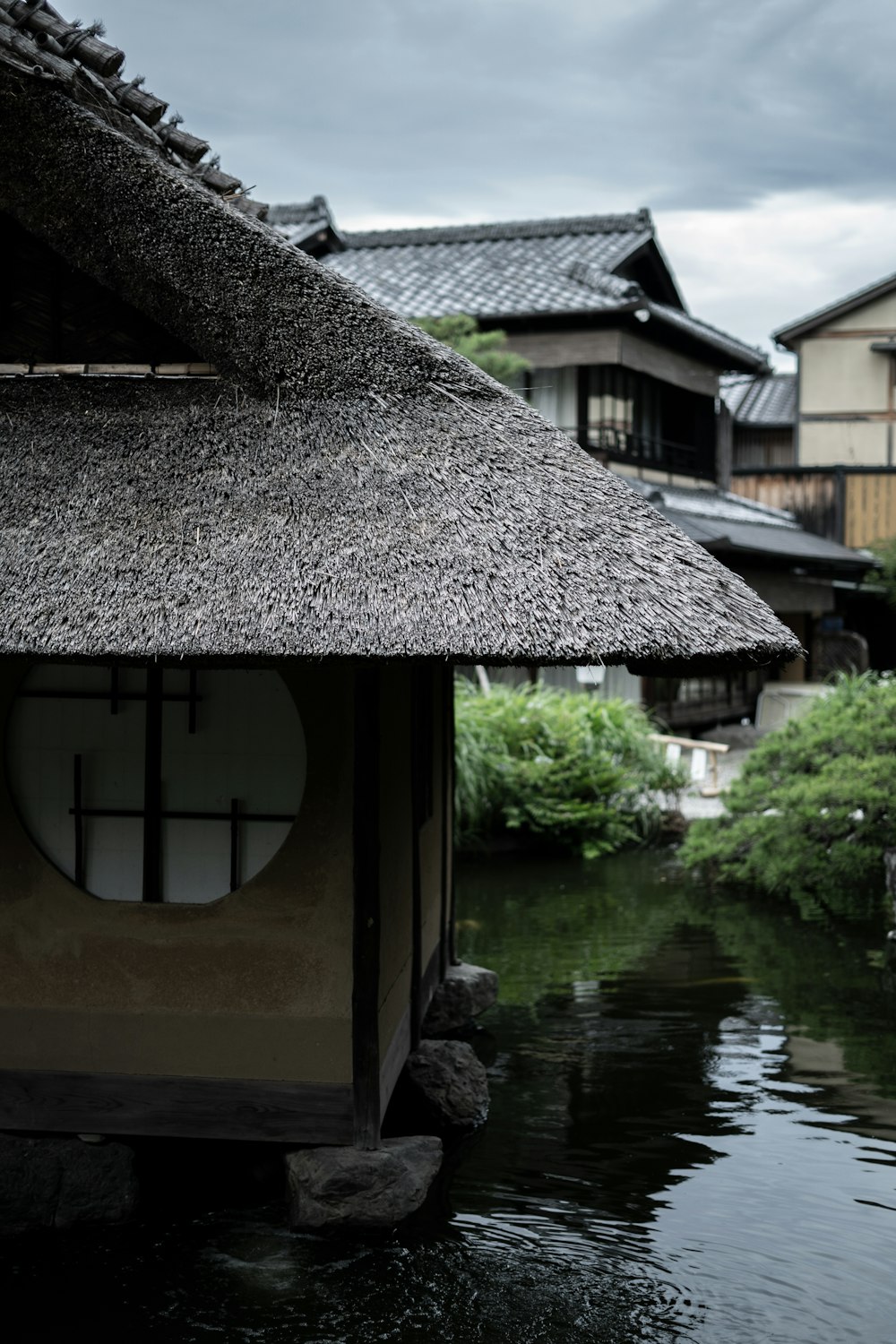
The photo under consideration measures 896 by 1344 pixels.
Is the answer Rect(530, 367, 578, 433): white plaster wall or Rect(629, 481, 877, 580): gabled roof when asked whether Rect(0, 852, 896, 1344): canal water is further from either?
A: Rect(530, 367, 578, 433): white plaster wall

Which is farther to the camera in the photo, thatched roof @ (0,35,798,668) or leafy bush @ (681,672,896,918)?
leafy bush @ (681,672,896,918)

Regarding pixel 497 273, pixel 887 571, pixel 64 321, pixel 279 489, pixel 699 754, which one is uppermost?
pixel 497 273

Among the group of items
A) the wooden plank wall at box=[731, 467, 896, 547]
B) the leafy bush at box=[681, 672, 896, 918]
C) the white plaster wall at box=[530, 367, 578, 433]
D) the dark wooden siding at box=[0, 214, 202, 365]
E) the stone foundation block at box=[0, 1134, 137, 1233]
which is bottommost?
the stone foundation block at box=[0, 1134, 137, 1233]

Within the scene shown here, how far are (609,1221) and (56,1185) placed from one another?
2.54 m

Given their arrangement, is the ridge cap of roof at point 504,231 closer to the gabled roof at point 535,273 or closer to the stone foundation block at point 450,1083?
the gabled roof at point 535,273

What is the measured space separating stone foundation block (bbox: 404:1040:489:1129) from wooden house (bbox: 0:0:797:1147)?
1.16 meters

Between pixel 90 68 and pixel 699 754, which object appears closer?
pixel 90 68

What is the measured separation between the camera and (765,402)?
121 ft

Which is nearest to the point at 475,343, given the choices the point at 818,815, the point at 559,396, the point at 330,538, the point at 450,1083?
the point at 559,396

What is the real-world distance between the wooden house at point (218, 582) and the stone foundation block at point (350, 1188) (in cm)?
11

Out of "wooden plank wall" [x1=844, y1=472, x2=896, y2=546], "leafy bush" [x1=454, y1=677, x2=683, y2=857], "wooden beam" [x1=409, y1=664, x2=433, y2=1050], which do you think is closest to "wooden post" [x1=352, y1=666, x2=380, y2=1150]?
"wooden beam" [x1=409, y1=664, x2=433, y2=1050]

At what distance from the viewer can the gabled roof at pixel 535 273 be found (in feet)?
70.2

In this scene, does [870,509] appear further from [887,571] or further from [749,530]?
[749,530]

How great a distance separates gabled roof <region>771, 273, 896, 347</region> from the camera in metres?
28.0
